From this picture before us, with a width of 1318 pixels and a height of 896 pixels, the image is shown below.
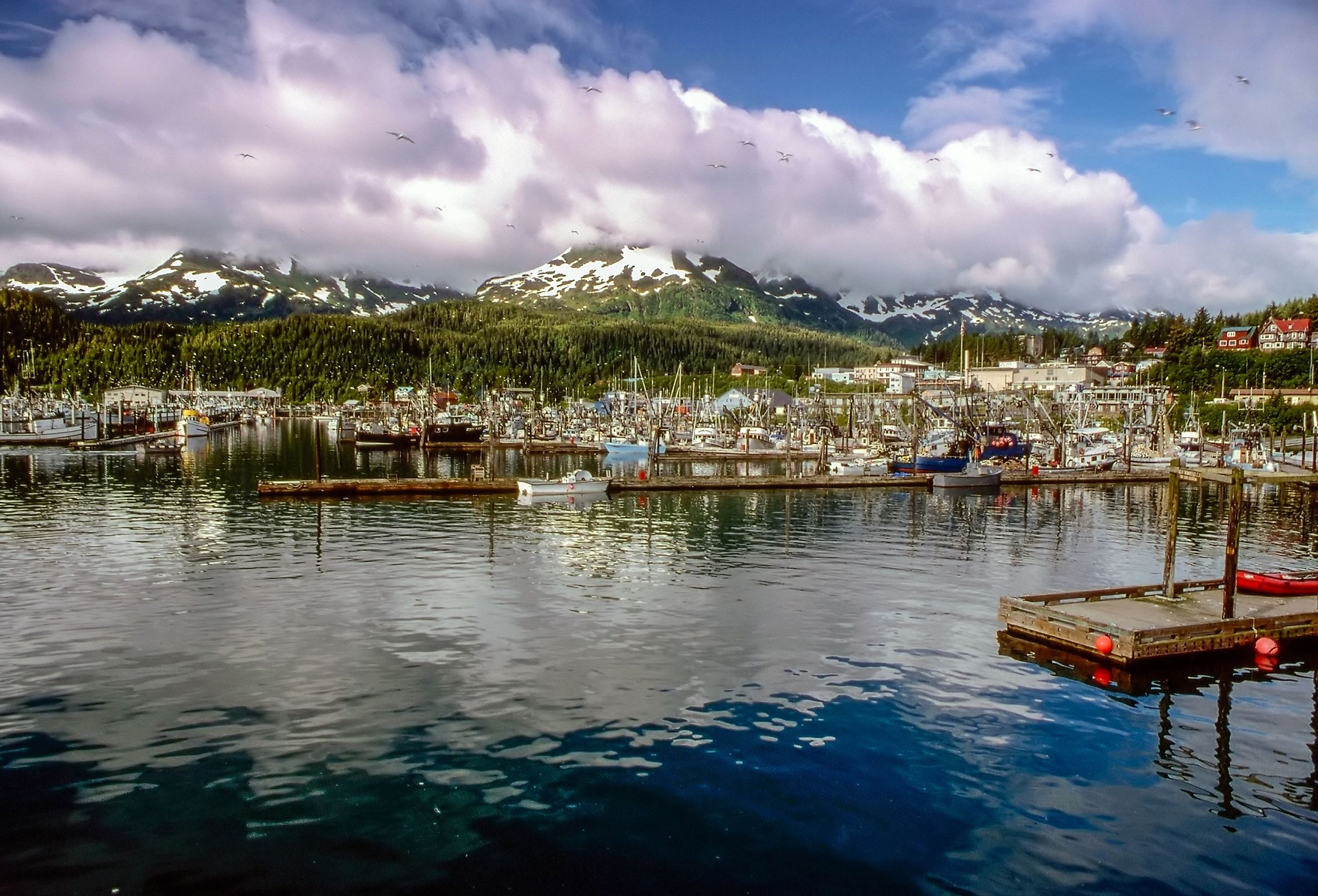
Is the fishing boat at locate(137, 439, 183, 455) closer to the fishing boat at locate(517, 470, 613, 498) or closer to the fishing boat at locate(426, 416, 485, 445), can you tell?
the fishing boat at locate(426, 416, 485, 445)

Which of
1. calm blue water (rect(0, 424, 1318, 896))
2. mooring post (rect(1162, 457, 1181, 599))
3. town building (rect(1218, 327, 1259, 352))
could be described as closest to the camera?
calm blue water (rect(0, 424, 1318, 896))

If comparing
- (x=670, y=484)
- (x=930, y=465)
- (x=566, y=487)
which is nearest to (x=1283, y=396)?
(x=930, y=465)

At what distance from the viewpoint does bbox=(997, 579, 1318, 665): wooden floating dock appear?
85.7 ft

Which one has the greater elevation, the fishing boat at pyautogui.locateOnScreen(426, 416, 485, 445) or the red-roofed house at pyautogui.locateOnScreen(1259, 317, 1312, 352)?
the red-roofed house at pyautogui.locateOnScreen(1259, 317, 1312, 352)

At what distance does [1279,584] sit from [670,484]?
48.3 m

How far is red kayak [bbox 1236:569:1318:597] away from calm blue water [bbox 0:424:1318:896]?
6.27 metres

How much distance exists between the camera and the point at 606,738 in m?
20.2

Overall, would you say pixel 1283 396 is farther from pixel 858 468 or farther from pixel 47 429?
pixel 47 429

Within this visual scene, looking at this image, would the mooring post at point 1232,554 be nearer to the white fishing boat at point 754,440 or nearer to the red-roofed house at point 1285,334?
the white fishing boat at point 754,440

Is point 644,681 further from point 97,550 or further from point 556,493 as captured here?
point 556,493

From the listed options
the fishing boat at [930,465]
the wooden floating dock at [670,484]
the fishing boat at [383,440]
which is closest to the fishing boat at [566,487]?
the wooden floating dock at [670,484]

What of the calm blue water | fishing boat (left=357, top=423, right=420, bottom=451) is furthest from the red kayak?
fishing boat (left=357, top=423, right=420, bottom=451)

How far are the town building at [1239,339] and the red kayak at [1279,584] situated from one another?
174290mm

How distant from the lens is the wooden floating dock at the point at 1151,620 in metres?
26.1
